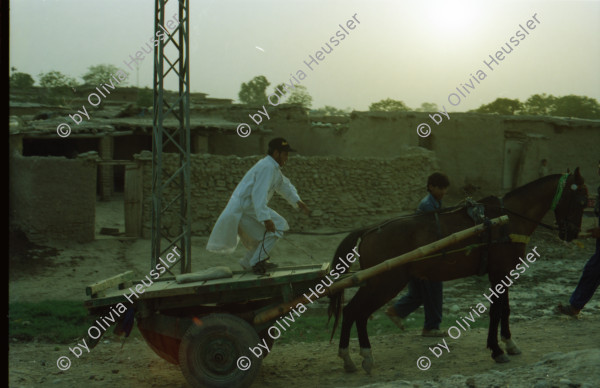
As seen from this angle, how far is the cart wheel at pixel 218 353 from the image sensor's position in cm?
467

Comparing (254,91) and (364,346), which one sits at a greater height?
(254,91)

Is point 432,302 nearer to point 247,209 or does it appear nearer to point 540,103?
point 247,209

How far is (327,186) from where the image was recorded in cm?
1498

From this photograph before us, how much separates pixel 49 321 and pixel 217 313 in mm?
4448

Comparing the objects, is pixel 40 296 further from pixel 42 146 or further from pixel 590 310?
pixel 42 146

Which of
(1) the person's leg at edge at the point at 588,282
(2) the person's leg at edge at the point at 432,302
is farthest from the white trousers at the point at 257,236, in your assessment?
(1) the person's leg at edge at the point at 588,282

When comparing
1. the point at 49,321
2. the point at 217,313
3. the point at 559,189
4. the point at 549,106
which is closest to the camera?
the point at 217,313

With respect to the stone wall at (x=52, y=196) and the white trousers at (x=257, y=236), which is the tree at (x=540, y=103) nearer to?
the stone wall at (x=52, y=196)

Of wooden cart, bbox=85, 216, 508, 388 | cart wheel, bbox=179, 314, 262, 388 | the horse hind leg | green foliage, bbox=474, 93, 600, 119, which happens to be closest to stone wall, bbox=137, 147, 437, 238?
wooden cart, bbox=85, 216, 508, 388

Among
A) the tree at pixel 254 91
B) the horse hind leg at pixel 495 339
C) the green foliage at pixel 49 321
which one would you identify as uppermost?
the tree at pixel 254 91

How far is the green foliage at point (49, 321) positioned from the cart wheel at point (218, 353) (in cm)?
337

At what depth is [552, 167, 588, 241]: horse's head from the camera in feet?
19.0

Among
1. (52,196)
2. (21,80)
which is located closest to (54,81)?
A: (21,80)
